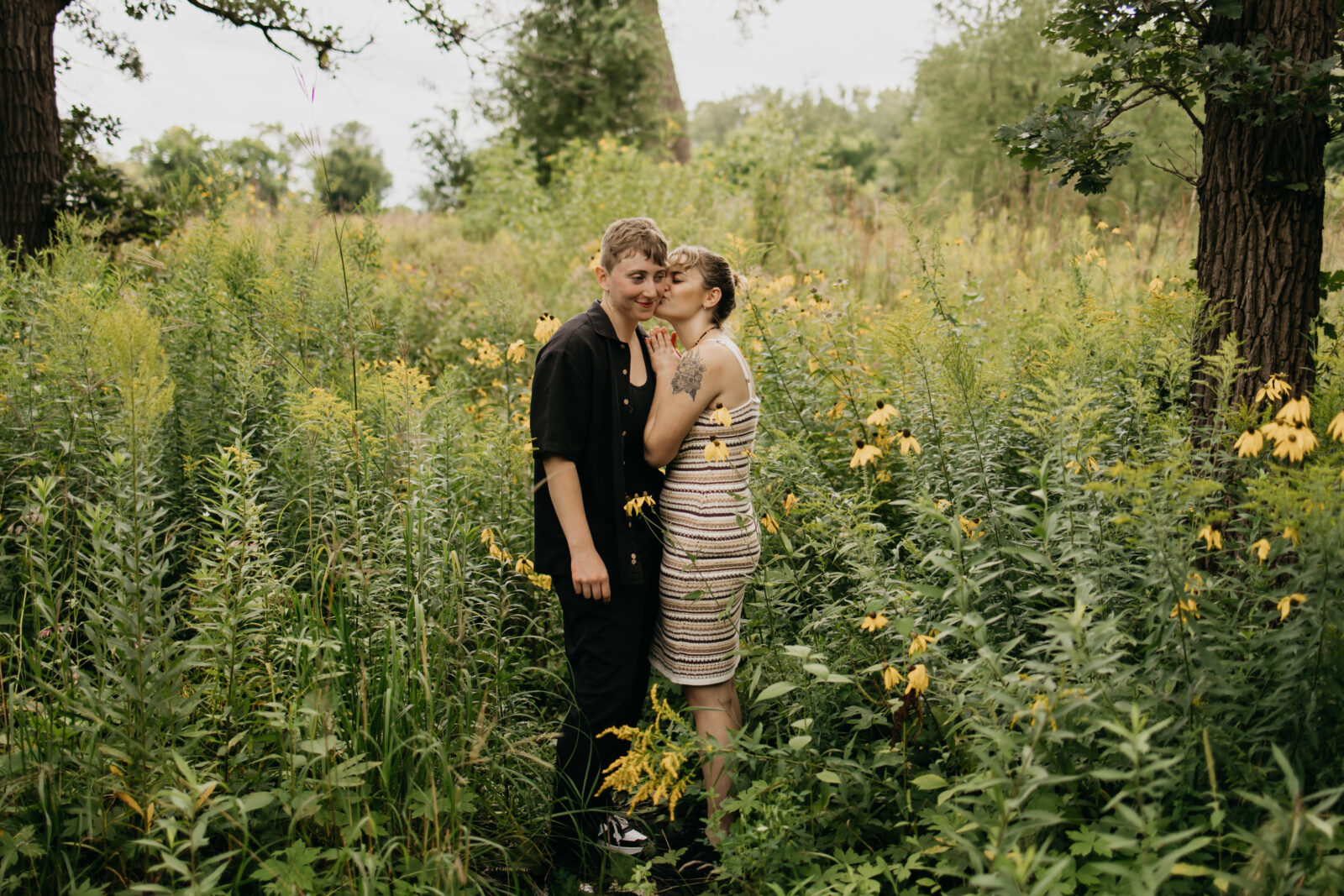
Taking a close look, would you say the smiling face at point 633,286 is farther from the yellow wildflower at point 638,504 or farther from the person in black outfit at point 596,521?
the yellow wildflower at point 638,504

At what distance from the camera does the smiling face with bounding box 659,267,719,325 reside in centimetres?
277

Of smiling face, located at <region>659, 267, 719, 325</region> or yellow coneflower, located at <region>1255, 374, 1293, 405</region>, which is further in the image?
smiling face, located at <region>659, 267, 719, 325</region>

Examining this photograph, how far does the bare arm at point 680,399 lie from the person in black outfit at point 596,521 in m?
0.10

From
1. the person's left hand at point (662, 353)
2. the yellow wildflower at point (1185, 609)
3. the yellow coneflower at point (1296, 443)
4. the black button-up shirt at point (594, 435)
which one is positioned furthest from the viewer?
the person's left hand at point (662, 353)

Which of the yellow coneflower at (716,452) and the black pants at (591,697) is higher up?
the yellow coneflower at (716,452)

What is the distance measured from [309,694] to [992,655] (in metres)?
1.79

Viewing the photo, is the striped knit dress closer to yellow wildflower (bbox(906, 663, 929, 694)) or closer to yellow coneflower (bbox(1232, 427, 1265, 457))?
yellow wildflower (bbox(906, 663, 929, 694))

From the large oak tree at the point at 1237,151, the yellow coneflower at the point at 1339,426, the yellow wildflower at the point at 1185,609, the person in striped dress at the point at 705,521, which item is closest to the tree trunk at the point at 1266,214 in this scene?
the large oak tree at the point at 1237,151

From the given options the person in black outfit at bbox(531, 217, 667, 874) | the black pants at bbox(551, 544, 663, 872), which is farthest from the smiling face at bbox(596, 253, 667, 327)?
the black pants at bbox(551, 544, 663, 872)

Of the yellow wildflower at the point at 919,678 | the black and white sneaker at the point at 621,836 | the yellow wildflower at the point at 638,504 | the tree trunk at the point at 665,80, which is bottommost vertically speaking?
the black and white sneaker at the point at 621,836

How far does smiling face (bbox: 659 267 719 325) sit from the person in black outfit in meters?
0.10

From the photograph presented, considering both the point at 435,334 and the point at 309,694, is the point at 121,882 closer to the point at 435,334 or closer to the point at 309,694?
the point at 309,694

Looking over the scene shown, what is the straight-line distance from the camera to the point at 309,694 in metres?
2.22

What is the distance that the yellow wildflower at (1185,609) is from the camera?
5.50 ft
